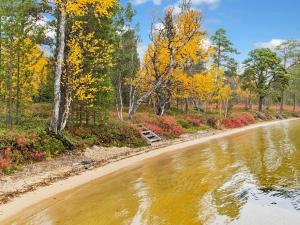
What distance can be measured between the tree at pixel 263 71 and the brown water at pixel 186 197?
53123mm

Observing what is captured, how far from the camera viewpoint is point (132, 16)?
35656mm

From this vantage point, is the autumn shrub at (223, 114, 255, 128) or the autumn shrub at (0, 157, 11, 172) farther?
the autumn shrub at (223, 114, 255, 128)

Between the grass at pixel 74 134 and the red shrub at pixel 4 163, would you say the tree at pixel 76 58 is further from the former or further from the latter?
the red shrub at pixel 4 163

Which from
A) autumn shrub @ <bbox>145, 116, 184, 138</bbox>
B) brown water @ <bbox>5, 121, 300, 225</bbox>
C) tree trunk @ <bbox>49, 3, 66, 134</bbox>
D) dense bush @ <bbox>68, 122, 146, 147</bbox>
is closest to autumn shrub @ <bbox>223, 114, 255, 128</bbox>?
autumn shrub @ <bbox>145, 116, 184, 138</bbox>

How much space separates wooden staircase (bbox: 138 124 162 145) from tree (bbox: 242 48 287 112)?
45.5 metres

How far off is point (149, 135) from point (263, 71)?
49608 millimetres

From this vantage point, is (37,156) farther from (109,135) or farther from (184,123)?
(184,123)

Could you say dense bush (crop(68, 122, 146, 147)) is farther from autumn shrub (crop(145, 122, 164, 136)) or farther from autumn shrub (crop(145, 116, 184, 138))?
autumn shrub (crop(145, 116, 184, 138))

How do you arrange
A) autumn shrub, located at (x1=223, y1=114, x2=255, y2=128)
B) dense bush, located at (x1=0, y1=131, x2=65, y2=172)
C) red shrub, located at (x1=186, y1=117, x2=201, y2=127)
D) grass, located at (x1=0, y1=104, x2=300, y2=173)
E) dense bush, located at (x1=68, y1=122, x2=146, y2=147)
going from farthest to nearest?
autumn shrub, located at (x1=223, y1=114, x2=255, y2=128) < red shrub, located at (x1=186, y1=117, x2=201, y2=127) < dense bush, located at (x1=68, y1=122, x2=146, y2=147) < grass, located at (x1=0, y1=104, x2=300, y2=173) < dense bush, located at (x1=0, y1=131, x2=65, y2=172)

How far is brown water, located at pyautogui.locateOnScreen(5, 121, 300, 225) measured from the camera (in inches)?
471

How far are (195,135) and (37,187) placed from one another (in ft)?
74.3

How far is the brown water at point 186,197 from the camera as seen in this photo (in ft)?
39.3

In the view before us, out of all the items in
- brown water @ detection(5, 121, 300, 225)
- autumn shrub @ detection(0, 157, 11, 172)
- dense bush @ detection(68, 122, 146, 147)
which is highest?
dense bush @ detection(68, 122, 146, 147)

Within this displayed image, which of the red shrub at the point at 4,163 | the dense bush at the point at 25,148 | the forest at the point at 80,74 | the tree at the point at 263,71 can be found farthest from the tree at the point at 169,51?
the tree at the point at 263,71
